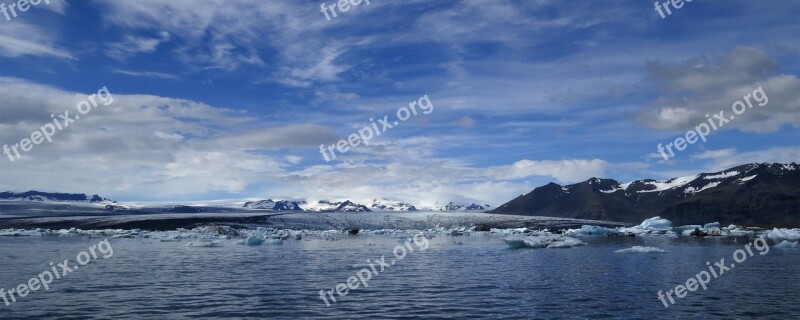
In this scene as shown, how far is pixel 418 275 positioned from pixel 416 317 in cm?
1231

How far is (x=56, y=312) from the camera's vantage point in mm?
19234

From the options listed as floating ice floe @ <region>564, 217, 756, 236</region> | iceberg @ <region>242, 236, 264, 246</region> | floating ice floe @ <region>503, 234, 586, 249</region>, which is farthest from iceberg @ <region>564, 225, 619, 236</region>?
iceberg @ <region>242, 236, 264, 246</region>

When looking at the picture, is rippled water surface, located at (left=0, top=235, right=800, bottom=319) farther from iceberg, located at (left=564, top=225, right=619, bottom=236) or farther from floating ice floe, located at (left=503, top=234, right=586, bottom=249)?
iceberg, located at (left=564, top=225, right=619, bottom=236)

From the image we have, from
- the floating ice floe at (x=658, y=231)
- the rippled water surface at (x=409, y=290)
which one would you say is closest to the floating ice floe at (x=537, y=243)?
the rippled water surface at (x=409, y=290)

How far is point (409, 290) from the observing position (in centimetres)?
2527

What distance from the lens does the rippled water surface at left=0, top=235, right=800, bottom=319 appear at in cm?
1970

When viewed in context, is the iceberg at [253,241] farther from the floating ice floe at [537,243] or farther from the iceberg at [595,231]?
the iceberg at [595,231]

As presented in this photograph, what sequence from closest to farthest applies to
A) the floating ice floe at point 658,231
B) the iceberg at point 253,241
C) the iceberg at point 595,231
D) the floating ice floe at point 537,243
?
the floating ice floe at point 537,243 < the iceberg at point 253,241 < the iceberg at point 595,231 < the floating ice floe at point 658,231

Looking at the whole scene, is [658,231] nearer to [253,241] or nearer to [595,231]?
[595,231]

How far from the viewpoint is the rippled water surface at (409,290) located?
1970cm


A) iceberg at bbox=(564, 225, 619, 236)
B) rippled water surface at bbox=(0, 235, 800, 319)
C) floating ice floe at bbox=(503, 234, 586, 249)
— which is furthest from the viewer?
iceberg at bbox=(564, 225, 619, 236)

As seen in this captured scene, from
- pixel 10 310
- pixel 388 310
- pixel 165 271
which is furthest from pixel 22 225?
pixel 388 310

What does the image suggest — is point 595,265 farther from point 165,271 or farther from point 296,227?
point 296,227

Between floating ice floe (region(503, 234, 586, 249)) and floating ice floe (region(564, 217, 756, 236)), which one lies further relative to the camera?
floating ice floe (region(564, 217, 756, 236))
